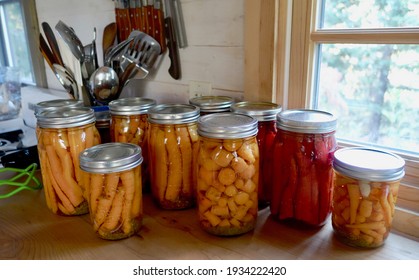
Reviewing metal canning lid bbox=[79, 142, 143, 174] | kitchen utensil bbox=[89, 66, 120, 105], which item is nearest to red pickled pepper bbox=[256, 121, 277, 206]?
metal canning lid bbox=[79, 142, 143, 174]

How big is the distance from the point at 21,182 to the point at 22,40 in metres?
1.50

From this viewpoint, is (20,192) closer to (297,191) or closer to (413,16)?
(297,191)

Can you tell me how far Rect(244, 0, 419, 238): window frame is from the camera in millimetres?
678

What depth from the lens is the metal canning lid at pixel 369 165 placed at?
0.56 metres

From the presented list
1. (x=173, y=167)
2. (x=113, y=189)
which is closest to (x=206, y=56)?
(x=173, y=167)

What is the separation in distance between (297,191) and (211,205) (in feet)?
0.54

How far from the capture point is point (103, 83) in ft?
3.24

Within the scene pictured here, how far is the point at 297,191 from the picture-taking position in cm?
66

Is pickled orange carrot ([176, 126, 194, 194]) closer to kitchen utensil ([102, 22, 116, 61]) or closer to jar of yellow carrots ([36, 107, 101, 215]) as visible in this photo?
jar of yellow carrots ([36, 107, 101, 215])

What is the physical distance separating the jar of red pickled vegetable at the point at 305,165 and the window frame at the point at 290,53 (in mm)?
138

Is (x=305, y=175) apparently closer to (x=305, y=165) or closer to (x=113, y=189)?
(x=305, y=165)

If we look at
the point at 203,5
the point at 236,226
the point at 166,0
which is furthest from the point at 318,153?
the point at 166,0

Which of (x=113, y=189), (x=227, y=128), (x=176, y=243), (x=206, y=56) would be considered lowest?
(x=176, y=243)

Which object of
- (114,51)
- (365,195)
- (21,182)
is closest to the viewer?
(365,195)
